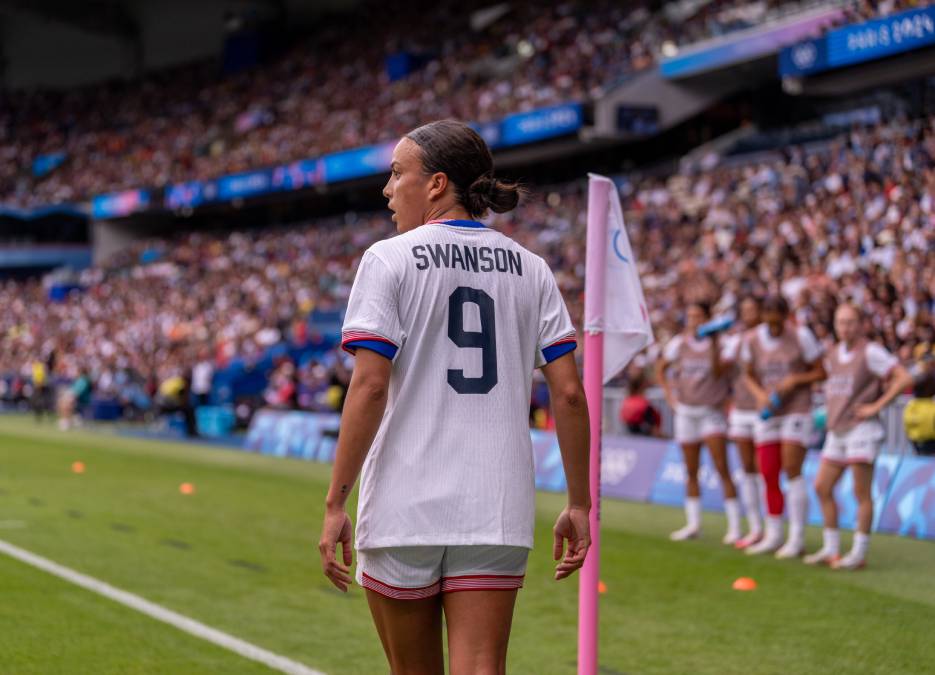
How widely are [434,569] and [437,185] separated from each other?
3.42 ft

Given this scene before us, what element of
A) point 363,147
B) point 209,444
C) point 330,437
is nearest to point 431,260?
point 330,437

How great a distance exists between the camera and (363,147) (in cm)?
3919

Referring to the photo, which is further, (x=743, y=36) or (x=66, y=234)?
(x=66, y=234)

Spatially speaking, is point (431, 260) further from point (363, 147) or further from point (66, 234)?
point (66, 234)

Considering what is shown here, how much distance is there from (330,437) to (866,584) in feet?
42.4

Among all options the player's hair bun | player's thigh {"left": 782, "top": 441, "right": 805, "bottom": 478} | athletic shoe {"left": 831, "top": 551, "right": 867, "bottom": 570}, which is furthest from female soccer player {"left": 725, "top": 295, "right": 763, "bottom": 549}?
the player's hair bun

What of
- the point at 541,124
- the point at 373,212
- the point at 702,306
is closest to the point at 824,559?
the point at 702,306

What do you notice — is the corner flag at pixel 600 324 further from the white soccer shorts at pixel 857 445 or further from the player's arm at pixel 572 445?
the white soccer shorts at pixel 857 445

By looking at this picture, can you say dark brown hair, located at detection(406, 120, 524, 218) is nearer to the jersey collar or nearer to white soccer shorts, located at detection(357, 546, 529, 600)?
the jersey collar

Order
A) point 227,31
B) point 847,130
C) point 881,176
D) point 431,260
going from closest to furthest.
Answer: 1. point 431,260
2. point 881,176
3. point 847,130
4. point 227,31

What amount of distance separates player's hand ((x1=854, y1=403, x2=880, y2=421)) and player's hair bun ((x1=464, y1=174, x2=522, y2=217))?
6.14 m

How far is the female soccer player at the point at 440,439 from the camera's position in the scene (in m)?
3.20

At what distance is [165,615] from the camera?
7.49 metres

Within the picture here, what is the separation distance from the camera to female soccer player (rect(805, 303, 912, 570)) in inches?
355
